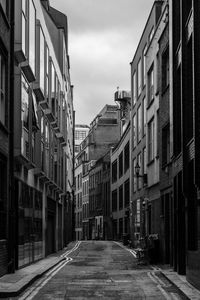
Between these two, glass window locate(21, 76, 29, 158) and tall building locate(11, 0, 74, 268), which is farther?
glass window locate(21, 76, 29, 158)

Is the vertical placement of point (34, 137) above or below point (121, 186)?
above

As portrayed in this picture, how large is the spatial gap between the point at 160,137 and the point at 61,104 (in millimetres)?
16644

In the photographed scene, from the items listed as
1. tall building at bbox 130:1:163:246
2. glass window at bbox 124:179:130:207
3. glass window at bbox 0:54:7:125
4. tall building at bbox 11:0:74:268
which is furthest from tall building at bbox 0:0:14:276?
glass window at bbox 124:179:130:207

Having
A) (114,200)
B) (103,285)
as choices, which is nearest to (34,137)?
(103,285)

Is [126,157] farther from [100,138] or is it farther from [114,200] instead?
[100,138]

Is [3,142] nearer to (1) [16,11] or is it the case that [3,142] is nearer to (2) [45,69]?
(1) [16,11]

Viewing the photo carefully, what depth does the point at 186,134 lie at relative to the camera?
1884 centimetres

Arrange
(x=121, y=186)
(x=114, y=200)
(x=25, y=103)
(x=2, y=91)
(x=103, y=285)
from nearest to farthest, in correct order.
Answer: (x=103, y=285) → (x=2, y=91) → (x=25, y=103) → (x=121, y=186) → (x=114, y=200)

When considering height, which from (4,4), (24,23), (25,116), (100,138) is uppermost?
(100,138)

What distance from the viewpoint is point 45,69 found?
3216 centimetres

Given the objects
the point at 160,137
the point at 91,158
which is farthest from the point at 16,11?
→ the point at 91,158

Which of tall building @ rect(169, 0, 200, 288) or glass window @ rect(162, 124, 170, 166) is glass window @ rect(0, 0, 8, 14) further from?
glass window @ rect(162, 124, 170, 166)

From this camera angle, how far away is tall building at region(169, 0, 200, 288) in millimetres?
15953

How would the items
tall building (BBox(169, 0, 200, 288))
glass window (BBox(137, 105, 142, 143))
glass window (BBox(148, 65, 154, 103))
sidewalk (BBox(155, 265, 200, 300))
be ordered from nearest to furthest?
sidewalk (BBox(155, 265, 200, 300))
tall building (BBox(169, 0, 200, 288))
glass window (BBox(148, 65, 154, 103))
glass window (BBox(137, 105, 142, 143))
